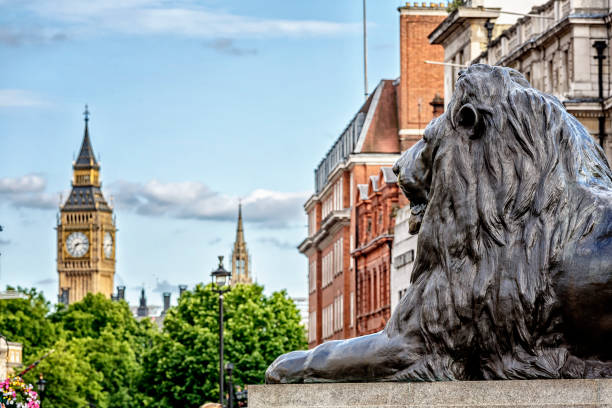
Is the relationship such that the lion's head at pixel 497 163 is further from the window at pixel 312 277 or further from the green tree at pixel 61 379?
the window at pixel 312 277

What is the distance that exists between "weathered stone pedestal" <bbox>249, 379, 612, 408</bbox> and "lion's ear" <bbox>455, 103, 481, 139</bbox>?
1240 mm

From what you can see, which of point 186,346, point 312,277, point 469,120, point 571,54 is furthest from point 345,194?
point 469,120

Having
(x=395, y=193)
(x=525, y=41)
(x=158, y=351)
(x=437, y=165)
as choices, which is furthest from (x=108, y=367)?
(x=437, y=165)

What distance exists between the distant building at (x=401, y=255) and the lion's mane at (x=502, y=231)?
5120 cm

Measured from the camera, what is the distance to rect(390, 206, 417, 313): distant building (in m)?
60.3

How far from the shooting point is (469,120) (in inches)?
317

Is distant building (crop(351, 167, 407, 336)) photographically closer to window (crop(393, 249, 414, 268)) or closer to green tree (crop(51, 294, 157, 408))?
window (crop(393, 249, 414, 268))

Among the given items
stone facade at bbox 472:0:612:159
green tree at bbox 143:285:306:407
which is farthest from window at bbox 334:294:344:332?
stone facade at bbox 472:0:612:159

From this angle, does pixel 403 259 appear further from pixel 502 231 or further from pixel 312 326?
pixel 502 231

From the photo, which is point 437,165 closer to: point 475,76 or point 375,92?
point 475,76

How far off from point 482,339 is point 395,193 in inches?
2321

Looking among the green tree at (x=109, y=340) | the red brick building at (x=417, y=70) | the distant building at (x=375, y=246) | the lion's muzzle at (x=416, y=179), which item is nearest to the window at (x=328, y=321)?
the distant building at (x=375, y=246)

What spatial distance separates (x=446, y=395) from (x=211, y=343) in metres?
67.5

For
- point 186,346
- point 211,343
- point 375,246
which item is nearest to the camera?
point 375,246
